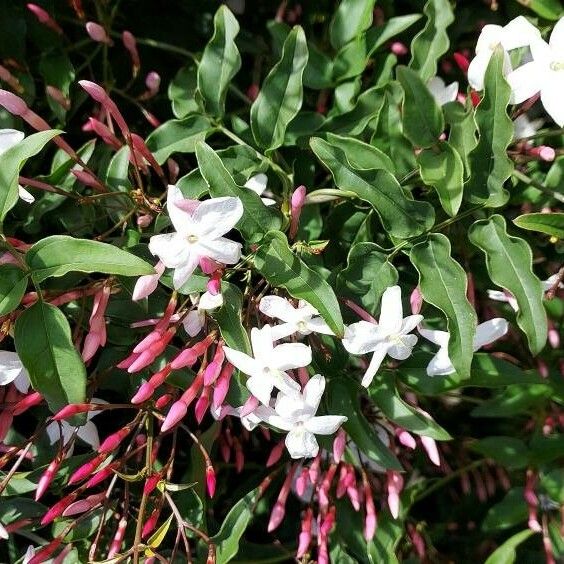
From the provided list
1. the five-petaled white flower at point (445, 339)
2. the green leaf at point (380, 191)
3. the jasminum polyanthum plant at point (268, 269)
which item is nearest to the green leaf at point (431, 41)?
the jasminum polyanthum plant at point (268, 269)

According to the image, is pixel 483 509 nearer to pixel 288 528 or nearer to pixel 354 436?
pixel 288 528

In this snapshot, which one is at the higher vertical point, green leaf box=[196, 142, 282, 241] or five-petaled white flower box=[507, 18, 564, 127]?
five-petaled white flower box=[507, 18, 564, 127]

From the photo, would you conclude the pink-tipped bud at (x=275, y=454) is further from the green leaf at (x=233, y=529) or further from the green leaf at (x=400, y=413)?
the green leaf at (x=400, y=413)

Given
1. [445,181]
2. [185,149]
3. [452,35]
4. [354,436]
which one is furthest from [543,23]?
[354,436]

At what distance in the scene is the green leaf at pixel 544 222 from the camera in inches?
38.4

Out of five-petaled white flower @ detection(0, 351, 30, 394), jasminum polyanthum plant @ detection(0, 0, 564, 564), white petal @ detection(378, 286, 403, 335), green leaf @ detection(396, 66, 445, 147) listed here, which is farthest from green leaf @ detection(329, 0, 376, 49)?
five-petaled white flower @ detection(0, 351, 30, 394)

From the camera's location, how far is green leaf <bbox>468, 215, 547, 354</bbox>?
94 centimetres

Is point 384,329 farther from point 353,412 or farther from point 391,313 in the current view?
point 353,412

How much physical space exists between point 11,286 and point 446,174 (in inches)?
21.1

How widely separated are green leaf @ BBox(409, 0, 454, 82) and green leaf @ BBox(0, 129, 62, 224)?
0.55 metres

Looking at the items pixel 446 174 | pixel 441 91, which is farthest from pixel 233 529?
pixel 441 91

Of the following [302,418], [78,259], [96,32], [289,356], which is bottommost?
[302,418]

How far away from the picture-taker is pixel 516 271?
96cm

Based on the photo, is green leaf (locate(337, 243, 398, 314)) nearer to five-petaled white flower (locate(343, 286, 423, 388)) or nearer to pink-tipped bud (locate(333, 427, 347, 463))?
five-petaled white flower (locate(343, 286, 423, 388))
